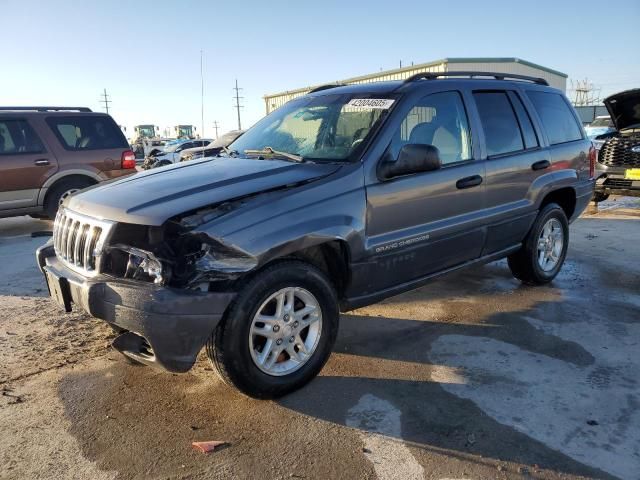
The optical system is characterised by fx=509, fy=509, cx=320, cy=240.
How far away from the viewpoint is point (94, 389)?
10.5 feet

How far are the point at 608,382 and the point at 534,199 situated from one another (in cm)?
200

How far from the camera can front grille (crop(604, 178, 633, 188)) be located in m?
9.00

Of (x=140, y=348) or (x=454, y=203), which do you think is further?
(x=454, y=203)

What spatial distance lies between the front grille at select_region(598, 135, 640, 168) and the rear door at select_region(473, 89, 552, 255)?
5.40 metres

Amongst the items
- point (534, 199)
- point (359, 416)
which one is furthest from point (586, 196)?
point (359, 416)

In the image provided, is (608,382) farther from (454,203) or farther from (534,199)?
(534,199)

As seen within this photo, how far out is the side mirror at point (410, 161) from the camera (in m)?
3.34

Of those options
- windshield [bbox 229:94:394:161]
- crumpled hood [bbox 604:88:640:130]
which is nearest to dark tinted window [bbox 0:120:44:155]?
windshield [bbox 229:94:394:161]

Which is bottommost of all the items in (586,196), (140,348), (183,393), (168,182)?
(183,393)

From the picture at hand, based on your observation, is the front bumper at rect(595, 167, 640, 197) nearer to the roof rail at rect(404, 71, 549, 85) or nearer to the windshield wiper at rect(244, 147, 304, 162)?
the roof rail at rect(404, 71, 549, 85)

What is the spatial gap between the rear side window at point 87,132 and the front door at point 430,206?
6672 millimetres

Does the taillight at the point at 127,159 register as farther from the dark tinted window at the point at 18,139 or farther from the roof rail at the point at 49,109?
the dark tinted window at the point at 18,139

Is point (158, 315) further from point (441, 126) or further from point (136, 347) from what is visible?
point (441, 126)

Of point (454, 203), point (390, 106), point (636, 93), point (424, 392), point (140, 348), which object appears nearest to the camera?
point (140, 348)
